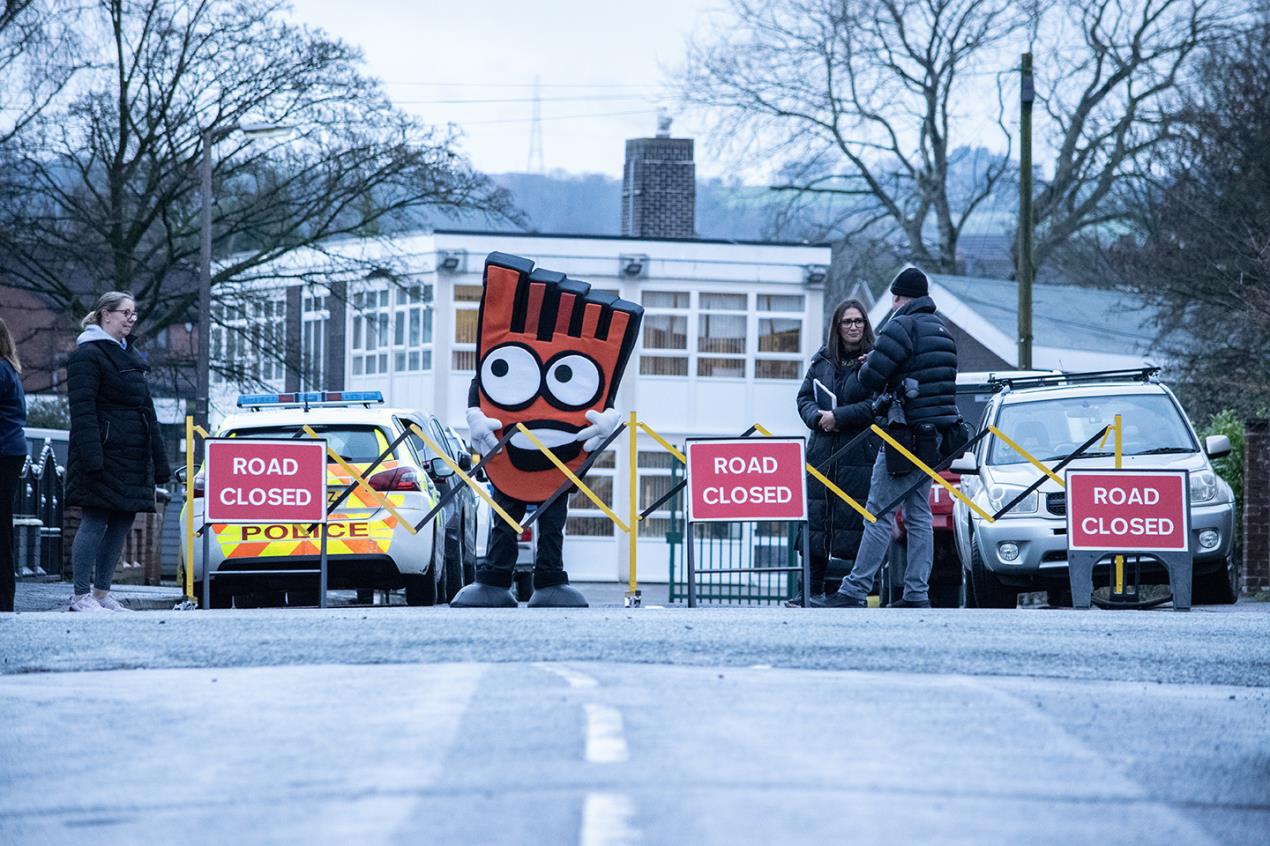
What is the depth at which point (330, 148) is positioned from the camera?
40.1m

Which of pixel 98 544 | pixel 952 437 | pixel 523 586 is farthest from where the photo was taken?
pixel 523 586

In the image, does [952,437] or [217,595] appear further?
[217,595]

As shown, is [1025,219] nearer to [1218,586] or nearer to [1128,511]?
[1218,586]

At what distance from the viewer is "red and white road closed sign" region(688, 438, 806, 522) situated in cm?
1509

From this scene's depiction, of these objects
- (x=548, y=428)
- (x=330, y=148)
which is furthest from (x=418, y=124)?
(x=548, y=428)

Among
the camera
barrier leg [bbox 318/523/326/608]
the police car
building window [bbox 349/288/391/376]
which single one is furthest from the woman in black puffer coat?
building window [bbox 349/288/391/376]

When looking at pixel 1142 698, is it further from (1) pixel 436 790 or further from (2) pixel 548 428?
A: (2) pixel 548 428

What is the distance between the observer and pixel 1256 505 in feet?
73.0

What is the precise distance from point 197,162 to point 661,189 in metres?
19.4

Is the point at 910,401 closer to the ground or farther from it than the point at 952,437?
farther from it

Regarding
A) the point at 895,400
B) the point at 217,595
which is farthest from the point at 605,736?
the point at 217,595

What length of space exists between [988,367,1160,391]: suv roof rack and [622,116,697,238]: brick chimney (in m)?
37.7

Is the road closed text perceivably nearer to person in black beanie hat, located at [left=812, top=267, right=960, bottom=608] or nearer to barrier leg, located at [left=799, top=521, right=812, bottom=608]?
barrier leg, located at [left=799, top=521, right=812, bottom=608]

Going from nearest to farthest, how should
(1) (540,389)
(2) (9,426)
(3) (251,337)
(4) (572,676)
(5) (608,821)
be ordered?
(5) (608,821) → (4) (572,676) → (2) (9,426) → (1) (540,389) → (3) (251,337)
